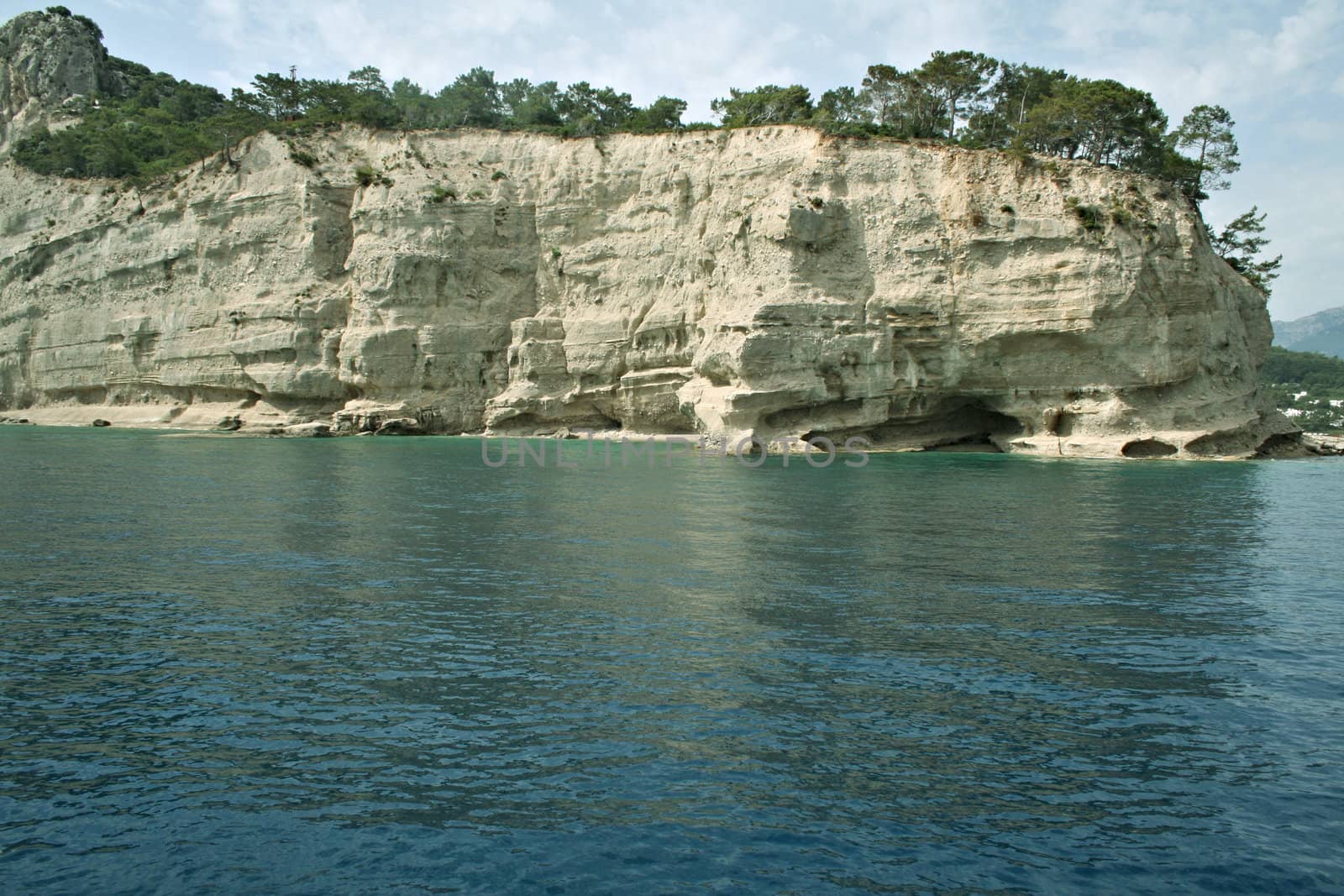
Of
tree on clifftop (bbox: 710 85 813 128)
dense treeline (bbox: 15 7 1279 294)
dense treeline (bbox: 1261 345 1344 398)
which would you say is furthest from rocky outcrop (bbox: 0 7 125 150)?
dense treeline (bbox: 1261 345 1344 398)

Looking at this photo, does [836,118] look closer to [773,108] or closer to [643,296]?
[773,108]

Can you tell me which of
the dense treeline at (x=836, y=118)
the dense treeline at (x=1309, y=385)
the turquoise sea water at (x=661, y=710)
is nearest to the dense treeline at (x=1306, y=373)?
the dense treeline at (x=1309, y=385)

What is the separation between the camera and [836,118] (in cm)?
5591

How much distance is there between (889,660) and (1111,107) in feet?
140

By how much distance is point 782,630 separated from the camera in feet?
34.0

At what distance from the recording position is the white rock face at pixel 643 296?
39062mm

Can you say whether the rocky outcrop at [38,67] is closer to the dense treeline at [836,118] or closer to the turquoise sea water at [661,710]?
the dense treeline at [836,118]

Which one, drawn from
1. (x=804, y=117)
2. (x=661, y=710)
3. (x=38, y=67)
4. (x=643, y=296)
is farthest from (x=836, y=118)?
(x=38, y=67)

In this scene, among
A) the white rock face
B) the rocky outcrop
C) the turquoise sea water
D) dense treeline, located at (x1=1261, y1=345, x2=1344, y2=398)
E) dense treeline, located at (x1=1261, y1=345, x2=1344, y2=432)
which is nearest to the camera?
the turquoise sea water

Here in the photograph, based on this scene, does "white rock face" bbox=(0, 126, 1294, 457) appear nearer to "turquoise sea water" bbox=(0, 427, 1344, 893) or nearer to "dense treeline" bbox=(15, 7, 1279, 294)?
"dense treeline" bbox=(15, 7, 1279, 294)

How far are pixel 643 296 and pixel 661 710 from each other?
137ft

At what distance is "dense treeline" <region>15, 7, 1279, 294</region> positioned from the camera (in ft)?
147

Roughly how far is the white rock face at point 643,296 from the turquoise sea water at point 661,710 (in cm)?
2375

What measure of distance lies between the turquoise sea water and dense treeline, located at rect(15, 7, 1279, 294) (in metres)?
34.0
